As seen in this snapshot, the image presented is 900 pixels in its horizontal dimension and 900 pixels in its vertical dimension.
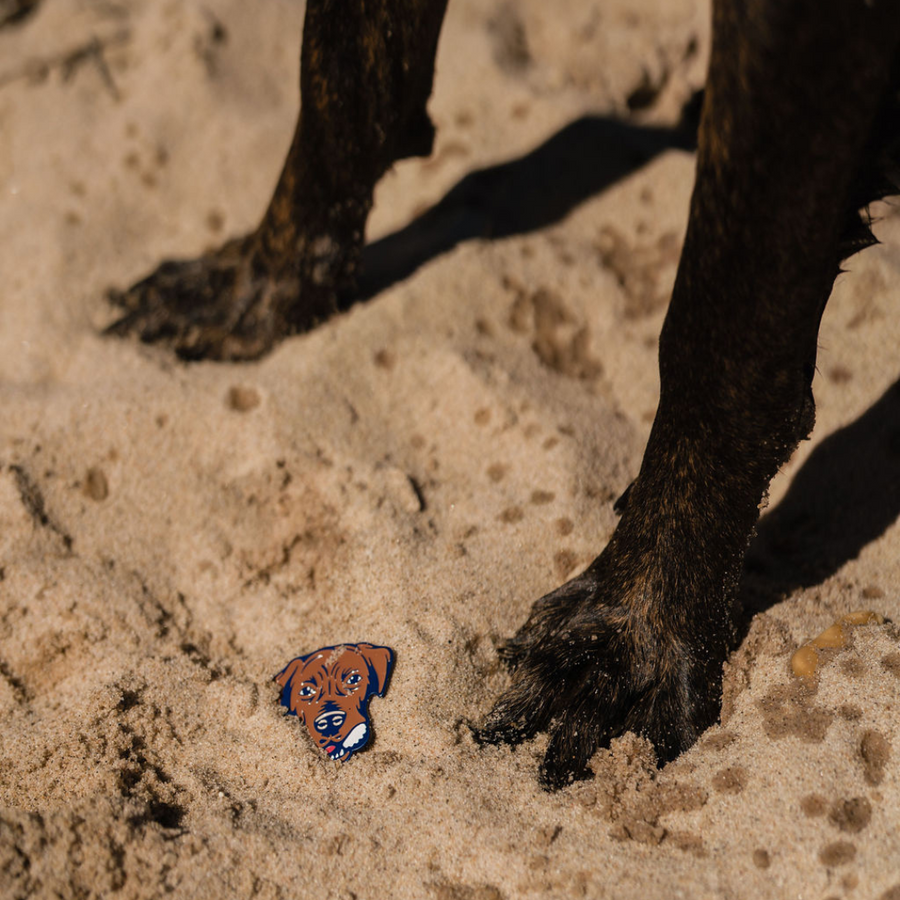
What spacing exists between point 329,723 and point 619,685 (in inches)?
24.4

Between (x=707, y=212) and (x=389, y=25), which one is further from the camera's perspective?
(x=389, y=25)

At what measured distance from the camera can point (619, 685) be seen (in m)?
1.79

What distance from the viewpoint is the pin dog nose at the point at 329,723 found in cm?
187

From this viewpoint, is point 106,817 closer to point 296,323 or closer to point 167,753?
point 167,753

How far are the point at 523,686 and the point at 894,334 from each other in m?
1.57

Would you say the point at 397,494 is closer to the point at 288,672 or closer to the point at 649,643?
the point at 288,672

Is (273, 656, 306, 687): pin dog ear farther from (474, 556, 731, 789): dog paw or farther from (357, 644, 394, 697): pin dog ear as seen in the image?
(474, 556, 731, 789): dog paw

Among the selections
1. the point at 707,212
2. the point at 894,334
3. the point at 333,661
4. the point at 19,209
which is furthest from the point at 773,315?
the point at 19,209

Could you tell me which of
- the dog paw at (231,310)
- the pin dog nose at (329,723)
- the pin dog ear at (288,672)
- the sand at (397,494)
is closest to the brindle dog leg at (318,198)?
the dog paw at (231,310)

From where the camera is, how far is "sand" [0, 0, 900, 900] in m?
1.64

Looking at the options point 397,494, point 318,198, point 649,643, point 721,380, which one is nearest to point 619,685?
point 649,643

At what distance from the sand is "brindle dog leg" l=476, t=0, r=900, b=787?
0.11m

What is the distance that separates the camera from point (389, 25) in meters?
2.11

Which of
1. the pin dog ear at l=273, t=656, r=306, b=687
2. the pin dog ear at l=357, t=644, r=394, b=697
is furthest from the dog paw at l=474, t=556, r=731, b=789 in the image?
the pin dog ear at l=273, t=656, r=306, b=687
